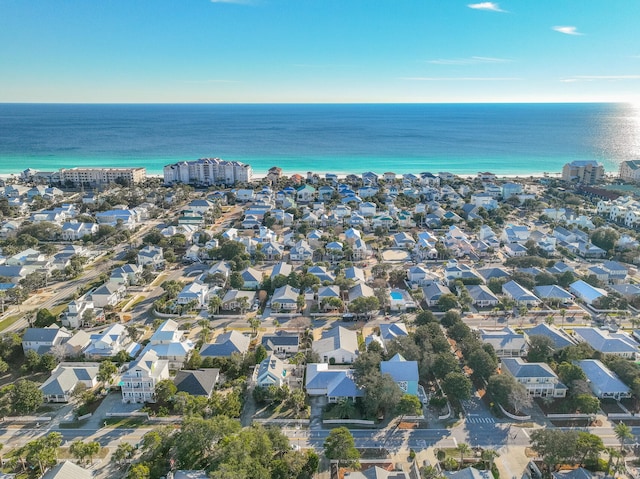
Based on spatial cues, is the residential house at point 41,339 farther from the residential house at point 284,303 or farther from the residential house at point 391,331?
the residential house at point 391,331

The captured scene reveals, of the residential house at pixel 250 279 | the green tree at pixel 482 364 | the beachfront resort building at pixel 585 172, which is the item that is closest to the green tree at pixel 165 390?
the residential house at pixel 250 279

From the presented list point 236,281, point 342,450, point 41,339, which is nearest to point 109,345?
point 41,339

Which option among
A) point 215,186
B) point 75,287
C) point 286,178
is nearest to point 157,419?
point 75,287

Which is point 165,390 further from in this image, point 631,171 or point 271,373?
point 631,171

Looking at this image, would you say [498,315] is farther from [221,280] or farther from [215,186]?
[215,186]

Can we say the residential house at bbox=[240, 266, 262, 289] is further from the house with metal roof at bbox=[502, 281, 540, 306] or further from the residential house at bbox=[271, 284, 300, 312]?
the house with metal roof at bbox=[502, 281, 540, 306]
